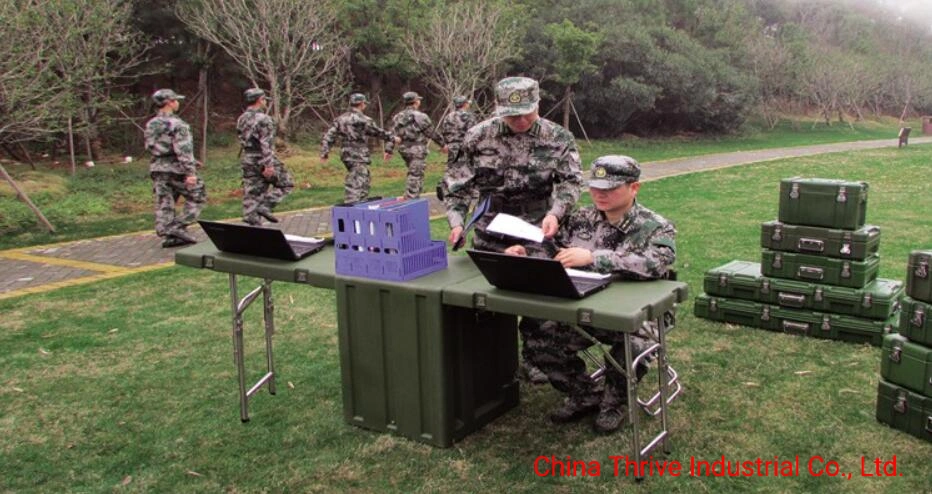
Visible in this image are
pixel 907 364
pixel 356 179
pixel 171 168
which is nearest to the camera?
pixel 907 364

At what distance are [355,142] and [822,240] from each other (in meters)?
7.61

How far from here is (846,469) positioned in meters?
3.84

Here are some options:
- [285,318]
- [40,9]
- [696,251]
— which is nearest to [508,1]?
[40,9]

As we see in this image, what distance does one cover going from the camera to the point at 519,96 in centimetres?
436

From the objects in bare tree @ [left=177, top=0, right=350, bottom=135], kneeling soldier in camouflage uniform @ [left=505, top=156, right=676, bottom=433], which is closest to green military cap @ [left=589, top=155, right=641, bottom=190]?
kneeling soldier in camouflage uniform @ [left=505, top=156, right=676, bottom=433]

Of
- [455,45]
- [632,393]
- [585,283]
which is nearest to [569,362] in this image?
[632,393]

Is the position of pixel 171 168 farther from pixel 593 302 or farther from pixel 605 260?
pixel 593 302

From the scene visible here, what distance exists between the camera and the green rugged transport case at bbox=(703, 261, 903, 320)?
5.61 metres

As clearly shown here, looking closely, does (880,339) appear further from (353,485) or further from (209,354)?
(209,354)

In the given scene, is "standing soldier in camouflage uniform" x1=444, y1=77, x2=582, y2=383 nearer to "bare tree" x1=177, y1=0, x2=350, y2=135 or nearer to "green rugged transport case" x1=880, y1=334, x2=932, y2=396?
"green rugged transport case" x1=880, y1=334, x2=932, y2=396

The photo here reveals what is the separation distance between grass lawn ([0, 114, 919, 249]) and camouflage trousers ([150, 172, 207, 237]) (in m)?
1.73

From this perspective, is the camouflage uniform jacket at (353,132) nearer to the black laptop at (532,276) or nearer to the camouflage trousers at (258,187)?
the camouflage trousers at (258,187)

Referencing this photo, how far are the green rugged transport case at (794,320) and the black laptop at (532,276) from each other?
285 cm

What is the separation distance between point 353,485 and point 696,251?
6163mm
